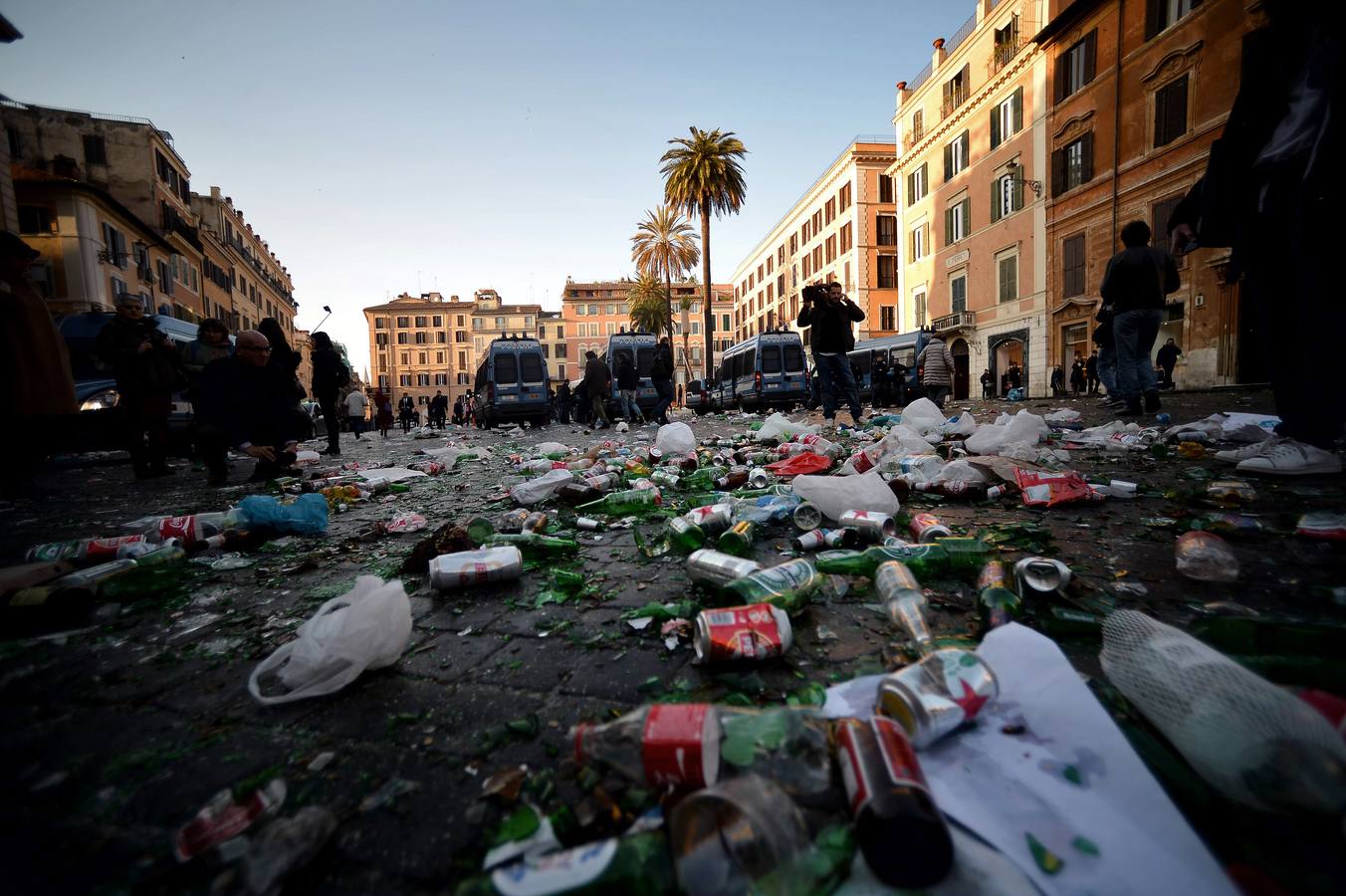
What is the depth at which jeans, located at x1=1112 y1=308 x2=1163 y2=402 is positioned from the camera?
5.89 metres

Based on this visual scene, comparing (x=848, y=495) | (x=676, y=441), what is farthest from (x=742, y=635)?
(x=676, y=441)

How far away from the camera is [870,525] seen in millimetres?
2352

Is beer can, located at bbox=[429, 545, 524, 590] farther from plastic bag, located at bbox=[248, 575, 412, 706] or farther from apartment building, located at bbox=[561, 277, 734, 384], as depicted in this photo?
apartment building, located at bbox=[561, 277, 734, 384]

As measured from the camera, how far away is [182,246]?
100.0 feet

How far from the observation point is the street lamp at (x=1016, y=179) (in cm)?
2089

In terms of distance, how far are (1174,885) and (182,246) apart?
41.9 m

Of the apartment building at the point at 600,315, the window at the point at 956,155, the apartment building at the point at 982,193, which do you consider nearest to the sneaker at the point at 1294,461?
the apartment building at the point at 982,193

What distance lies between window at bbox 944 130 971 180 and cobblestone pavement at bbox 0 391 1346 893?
27.4 metres

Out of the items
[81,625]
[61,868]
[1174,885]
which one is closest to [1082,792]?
[1174,885]

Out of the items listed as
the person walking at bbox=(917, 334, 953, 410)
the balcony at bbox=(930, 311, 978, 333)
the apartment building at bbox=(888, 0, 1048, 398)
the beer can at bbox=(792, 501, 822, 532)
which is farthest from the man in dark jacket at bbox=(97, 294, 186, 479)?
the balcony at bbox=(930, 311, 978, 333)

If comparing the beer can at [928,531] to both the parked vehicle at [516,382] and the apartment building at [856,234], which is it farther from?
the apartment building at [856,234]

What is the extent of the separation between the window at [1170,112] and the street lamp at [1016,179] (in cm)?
413

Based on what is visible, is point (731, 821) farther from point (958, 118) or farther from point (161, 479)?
point (958, 118)

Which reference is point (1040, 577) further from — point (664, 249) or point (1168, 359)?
point (664, 249)
